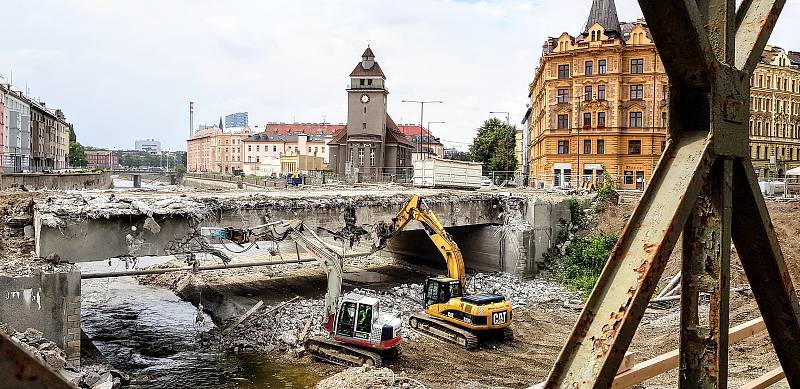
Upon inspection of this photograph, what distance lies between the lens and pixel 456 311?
18.4 m

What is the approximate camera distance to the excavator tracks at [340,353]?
15.8 meters

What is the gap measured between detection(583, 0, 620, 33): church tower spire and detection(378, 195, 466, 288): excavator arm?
31.9 metres

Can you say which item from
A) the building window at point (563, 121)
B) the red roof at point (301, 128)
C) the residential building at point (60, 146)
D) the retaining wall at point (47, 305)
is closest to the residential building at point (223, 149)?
the red roof at point (301, 128)

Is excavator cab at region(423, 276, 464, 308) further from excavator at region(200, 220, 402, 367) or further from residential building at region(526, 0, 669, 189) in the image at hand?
residential building at region(526, 0, 669, 189)

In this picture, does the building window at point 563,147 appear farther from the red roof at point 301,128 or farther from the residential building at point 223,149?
the residential building at point 223,149

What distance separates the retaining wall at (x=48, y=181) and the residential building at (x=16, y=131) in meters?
8.35

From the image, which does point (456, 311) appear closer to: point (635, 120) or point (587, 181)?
point (587, 181)

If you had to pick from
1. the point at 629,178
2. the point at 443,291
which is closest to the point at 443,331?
the point at 443,291

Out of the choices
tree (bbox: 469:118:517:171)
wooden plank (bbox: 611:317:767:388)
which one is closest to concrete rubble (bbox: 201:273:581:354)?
wooden plank (bbox: 611:317:767:388)

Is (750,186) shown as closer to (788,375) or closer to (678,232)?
(678,232)

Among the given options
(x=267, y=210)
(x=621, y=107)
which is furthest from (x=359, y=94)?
(x=267, y=210)

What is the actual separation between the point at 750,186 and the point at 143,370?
1599 cm

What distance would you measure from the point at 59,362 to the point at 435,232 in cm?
1204

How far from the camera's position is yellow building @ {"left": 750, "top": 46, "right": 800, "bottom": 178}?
5866 cm
